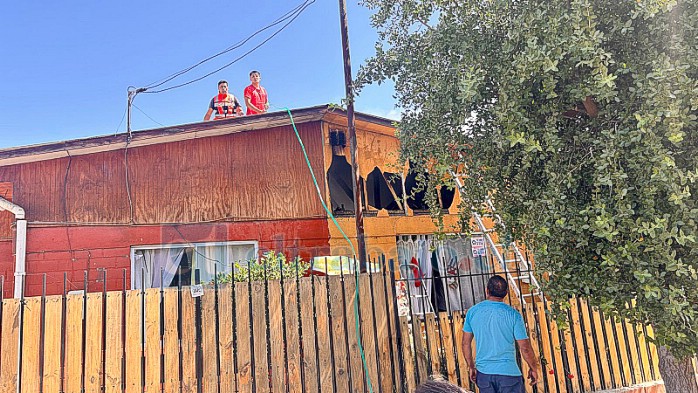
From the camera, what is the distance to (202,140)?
848 cm

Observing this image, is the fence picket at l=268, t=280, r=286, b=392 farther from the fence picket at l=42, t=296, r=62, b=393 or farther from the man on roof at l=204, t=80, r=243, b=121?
the man on roof at l=204, t=80, r=243, b=121

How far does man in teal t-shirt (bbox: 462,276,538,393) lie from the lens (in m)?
4.04

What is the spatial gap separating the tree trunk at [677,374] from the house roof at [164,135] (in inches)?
213

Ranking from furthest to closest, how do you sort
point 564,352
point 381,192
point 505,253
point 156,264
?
point 381,192
point 156,264
point 564,352
point 505,253

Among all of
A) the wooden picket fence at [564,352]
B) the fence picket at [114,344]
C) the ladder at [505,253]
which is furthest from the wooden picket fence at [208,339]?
the ladder at [505,253]

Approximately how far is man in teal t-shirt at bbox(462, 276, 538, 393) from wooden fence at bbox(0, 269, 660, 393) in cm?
61

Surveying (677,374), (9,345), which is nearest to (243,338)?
(9,345)

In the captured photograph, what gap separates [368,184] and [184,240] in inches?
152

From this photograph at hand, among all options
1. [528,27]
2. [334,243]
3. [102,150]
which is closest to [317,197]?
[334,243]

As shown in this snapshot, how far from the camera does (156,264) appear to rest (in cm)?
804

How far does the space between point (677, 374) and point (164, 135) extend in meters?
7.74

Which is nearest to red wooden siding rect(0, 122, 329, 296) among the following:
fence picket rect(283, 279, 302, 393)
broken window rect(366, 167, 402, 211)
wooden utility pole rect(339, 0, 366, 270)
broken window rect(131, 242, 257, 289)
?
broken window rect(131, 242, 257, 289)

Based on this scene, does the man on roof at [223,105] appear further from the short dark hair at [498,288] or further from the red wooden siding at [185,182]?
the short dark hair at [498,288]

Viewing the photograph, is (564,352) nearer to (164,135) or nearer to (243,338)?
(243,338)
